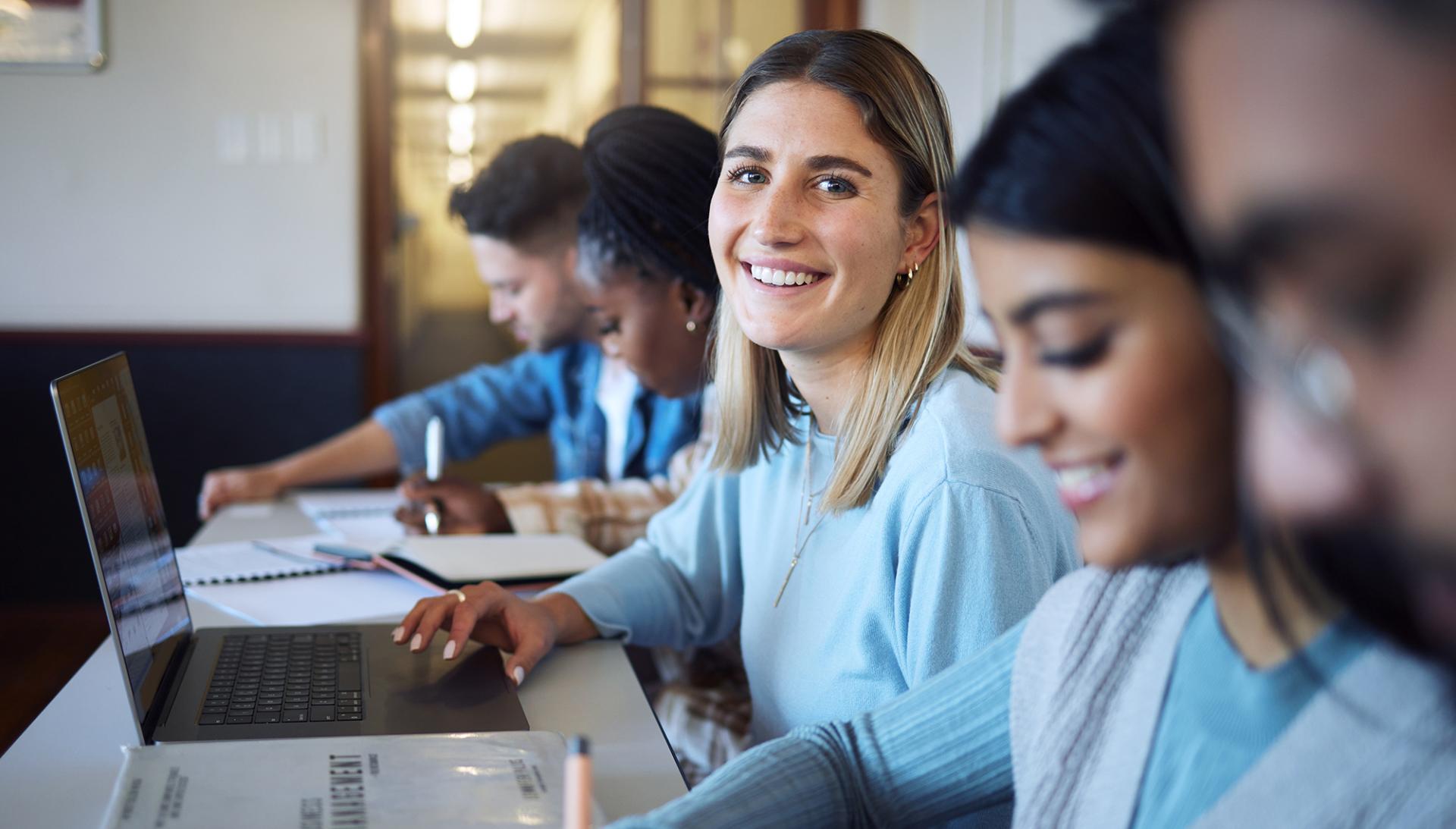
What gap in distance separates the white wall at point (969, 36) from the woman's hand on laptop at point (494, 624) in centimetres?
153

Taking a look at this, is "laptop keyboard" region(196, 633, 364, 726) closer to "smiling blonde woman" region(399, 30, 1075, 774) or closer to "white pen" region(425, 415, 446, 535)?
"smiling blonde woman" region(399, 30, 1075, 774)

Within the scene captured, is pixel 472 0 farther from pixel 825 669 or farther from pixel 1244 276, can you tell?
pixel 1244 276

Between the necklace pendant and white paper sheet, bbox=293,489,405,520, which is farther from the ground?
the necklace pendant

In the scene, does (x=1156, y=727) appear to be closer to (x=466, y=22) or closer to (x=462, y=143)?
(x=462, y=143)

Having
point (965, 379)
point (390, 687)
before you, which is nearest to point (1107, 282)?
point (965, 379)

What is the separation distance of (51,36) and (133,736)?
3.13 m

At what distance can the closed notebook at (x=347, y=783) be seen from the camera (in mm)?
751

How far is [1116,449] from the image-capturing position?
1.68 ft

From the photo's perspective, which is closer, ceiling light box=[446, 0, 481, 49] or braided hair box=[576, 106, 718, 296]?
braided hair box=[576, 106, 718, 296]

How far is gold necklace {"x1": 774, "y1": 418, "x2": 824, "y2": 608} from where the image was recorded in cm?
119

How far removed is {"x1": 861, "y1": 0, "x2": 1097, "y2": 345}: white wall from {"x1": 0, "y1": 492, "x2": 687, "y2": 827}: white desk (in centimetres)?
159

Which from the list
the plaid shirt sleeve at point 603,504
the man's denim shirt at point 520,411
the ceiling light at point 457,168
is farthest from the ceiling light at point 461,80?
the plaid shirt sleeve at point 603,504

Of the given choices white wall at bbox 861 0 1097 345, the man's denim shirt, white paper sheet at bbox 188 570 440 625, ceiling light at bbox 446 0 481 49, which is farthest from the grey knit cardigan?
ceiling light at bbox 446 0 481 49

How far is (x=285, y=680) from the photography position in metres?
1.05
